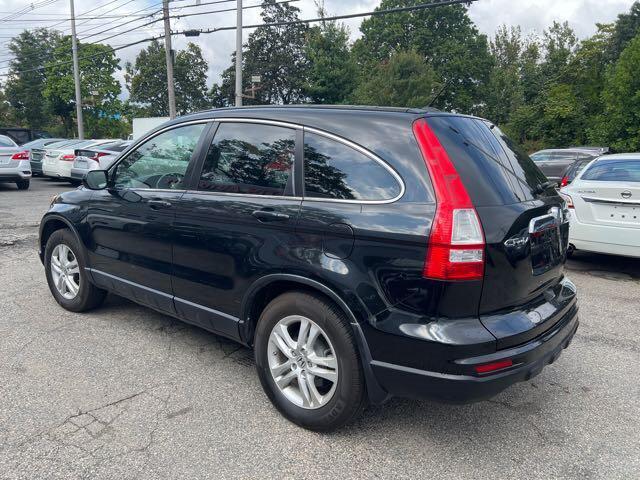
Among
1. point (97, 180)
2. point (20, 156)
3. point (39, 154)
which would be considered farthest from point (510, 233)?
point (39, 154)

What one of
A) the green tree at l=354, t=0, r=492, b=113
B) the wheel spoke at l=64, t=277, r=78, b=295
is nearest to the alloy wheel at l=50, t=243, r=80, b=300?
the wheel spoke at l=64, t=277, r=78, b=295

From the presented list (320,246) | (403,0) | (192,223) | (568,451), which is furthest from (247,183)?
(403,0)

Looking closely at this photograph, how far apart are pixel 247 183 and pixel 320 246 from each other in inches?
30.2

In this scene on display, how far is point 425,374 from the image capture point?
2.38 metres

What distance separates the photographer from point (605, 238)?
6.05 meters

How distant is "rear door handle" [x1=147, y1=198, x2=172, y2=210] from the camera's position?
139 inches

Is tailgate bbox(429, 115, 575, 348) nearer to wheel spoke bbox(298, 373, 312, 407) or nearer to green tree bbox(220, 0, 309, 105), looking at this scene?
wheel spoke bbox(298, 373, 312, 407)

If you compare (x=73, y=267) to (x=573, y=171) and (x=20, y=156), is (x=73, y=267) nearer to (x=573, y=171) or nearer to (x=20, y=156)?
(x=573, y=171)

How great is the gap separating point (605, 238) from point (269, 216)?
4.94m

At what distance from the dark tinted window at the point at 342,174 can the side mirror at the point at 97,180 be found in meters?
2.11

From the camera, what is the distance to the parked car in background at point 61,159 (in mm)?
15531

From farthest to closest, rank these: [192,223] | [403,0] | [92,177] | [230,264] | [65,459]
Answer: [403,0], [92,177], [192,223], [230,264], [65,459]

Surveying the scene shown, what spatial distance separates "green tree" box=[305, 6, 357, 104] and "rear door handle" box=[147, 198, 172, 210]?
38.2 m

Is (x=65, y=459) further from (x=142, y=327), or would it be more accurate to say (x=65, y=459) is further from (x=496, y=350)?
(x=496, y=350)
